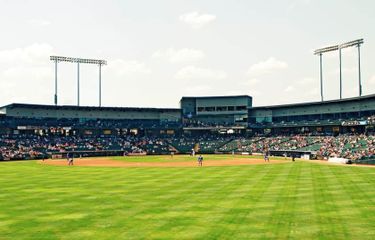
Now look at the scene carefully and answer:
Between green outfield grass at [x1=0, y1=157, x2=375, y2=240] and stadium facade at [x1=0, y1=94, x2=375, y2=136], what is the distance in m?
62.2

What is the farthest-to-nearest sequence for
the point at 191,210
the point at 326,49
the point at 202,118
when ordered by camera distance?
the point at 202,118
the point at 326,49
the point at 191,210

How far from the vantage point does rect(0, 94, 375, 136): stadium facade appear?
3782 inches

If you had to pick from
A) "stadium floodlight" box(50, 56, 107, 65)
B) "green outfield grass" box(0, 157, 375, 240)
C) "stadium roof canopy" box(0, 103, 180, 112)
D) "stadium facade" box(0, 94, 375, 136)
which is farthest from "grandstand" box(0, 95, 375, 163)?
"green outfield grass" box(0, 157, 375, 240)

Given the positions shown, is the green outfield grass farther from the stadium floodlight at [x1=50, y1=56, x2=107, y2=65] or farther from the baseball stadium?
the stadium floodlight at [x1=50, y1=56, x2=107, y2=65]

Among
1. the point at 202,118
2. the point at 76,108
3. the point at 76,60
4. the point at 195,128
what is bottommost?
the point at 195,128

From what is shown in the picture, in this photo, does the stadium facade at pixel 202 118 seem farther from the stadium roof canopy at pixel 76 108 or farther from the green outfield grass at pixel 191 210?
the green outfield grass at pixel 191 210

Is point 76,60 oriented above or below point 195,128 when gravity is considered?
above

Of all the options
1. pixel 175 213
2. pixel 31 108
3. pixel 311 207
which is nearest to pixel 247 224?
pixel 175 213

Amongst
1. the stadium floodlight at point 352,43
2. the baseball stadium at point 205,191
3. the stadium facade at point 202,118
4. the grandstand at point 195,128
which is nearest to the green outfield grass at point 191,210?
the baseball stadium at point 205,191

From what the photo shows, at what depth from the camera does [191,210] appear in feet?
77.5

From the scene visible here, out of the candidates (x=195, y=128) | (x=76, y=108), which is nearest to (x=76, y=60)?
(x=76, y=108)

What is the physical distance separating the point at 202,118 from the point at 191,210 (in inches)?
3954

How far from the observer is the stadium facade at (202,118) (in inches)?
3782

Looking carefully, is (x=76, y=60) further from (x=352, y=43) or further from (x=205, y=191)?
(x=205, y=191)
